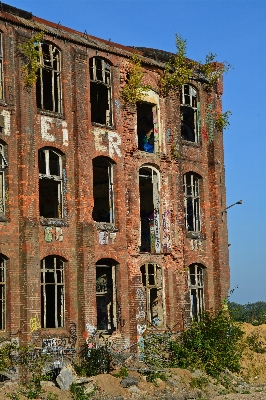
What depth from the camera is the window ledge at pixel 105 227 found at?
26.2 m

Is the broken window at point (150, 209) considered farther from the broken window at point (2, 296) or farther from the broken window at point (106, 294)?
the broken window at point (2, 296)

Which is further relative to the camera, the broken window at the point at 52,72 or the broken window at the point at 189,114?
the broken window at the point at 189,114

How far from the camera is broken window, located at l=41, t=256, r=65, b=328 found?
80.5 feet

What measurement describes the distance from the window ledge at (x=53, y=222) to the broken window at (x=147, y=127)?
5745 millimetres

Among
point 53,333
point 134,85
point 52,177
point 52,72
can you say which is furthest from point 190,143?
point 53,333

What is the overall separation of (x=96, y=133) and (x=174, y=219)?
4881 millimetres

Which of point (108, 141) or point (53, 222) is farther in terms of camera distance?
point (108, 141)

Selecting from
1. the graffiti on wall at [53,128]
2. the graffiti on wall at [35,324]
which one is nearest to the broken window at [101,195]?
the graffiti on wall at [53,128]

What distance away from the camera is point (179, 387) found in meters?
24.7

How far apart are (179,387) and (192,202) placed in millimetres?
8455

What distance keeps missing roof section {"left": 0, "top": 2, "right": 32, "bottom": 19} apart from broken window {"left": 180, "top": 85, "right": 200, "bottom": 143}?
25.5 ft

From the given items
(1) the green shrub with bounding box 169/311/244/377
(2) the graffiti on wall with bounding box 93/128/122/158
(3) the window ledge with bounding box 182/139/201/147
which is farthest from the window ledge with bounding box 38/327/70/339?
(3) the window ledge with bounding box 182/139/201/147

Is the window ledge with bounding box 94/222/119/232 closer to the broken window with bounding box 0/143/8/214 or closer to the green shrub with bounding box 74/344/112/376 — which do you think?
the broken window with bounding box 0/143/8/214

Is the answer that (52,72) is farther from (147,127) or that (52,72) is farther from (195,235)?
(195,235)
